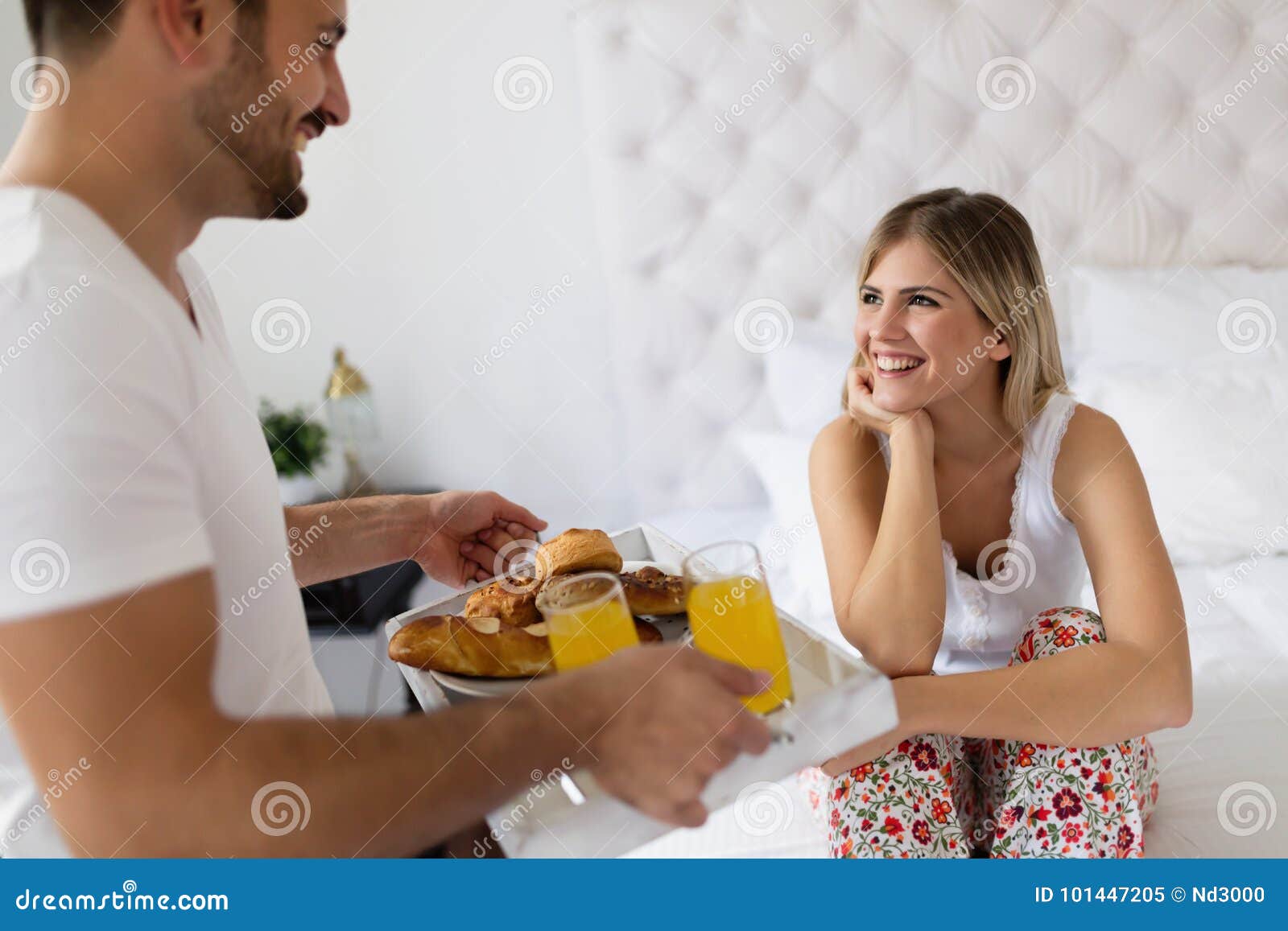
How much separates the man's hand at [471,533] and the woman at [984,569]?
1.30ft

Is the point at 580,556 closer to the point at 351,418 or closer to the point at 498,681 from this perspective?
the point at 498,681

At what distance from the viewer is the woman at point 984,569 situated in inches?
36.9

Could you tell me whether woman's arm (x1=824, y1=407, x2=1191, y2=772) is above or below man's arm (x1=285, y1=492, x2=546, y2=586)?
above

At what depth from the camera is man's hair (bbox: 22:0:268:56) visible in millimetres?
587

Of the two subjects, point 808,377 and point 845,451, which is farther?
point 808,377

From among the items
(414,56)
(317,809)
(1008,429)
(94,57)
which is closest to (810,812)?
(1008,429)

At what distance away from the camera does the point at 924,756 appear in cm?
96

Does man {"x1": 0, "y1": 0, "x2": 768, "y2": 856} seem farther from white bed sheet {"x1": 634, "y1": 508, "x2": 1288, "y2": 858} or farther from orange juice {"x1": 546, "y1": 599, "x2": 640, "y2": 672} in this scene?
white bed sheet {"x1": 634, "y1": 508, "x2": 1288, "y2": 858}

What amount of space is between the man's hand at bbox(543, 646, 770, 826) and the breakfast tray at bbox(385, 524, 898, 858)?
0.01 metres

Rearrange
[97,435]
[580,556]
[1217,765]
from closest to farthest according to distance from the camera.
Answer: [97,435], [580,556], [1217,765]

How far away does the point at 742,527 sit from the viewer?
5.71ft

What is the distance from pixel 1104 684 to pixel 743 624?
0.47 meters

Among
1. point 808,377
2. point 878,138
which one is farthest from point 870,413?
point 878,138

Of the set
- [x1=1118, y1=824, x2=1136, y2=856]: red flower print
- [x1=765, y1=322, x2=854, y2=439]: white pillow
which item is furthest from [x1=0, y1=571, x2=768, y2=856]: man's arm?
[x1=765, y1=322, x2=854, y2=439]: white pillow
